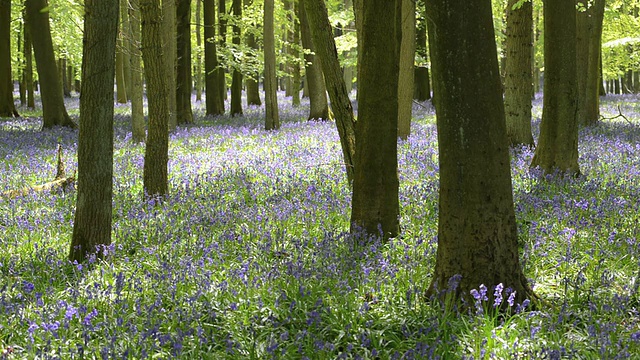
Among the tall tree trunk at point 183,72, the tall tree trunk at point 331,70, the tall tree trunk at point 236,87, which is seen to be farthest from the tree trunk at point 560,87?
the tall tree trunk at point 236,87

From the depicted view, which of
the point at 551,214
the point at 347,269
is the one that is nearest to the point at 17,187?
the point at 347,269

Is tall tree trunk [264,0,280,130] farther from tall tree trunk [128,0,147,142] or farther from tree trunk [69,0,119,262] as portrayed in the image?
tree trunk [69,0,119,262]

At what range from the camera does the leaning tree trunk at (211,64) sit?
75.4 feet

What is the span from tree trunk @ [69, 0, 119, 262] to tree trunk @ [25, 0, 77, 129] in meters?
14.1

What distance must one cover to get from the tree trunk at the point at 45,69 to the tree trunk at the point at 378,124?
1488 centimetres

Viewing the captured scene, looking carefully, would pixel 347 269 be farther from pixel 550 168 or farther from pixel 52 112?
pixel 52 112

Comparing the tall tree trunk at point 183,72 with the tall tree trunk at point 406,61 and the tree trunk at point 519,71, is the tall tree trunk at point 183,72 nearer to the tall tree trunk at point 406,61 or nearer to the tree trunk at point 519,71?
the tall tree trunk at point 406,61

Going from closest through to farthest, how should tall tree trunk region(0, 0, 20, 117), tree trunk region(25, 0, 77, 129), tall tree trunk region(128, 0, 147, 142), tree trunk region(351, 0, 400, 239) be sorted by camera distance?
tree trunk region(351, 0, 400, 239) < tall tree trunk region(128, 0, 147, 142) < tree trunk region(25, 0, 77, 129) < tall tree trunk region(0, 0, 20, 117)

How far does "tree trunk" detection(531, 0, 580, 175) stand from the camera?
937 cm

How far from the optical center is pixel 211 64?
75.3ft

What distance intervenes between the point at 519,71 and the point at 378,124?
713 centimetres

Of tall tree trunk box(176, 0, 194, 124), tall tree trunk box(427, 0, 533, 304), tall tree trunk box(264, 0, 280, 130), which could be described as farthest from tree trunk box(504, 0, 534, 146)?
tall tree trunk box(176, 0, 194, 124)

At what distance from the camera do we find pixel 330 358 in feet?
12.4

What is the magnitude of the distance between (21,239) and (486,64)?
16.5 feet
